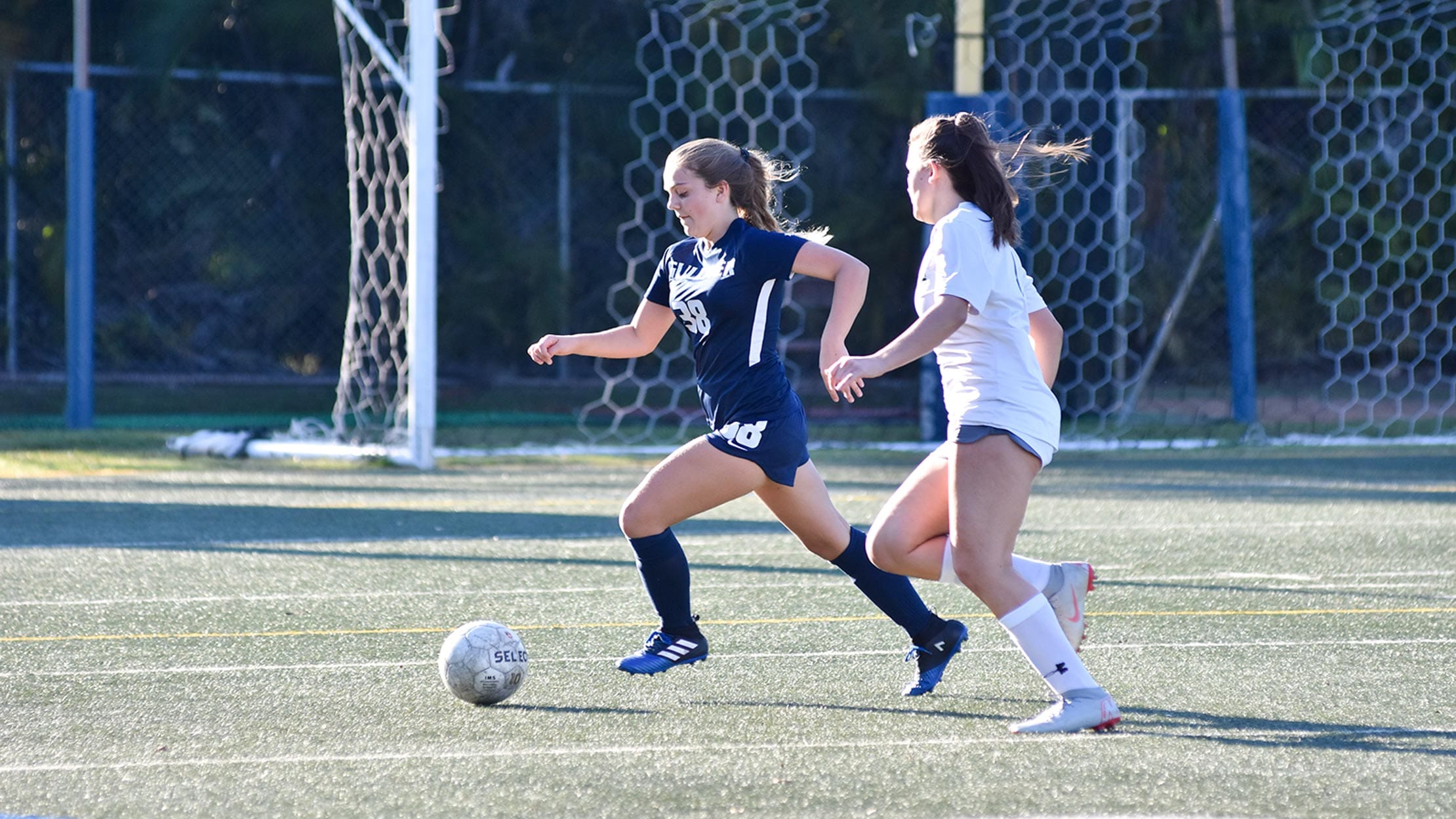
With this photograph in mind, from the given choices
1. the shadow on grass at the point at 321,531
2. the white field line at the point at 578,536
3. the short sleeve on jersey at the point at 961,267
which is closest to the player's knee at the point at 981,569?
the short sleeve on jersey at the point at 961,267

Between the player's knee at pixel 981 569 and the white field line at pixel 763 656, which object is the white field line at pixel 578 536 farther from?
the player's knee at pixel 981 569

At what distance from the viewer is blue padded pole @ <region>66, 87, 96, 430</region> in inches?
448

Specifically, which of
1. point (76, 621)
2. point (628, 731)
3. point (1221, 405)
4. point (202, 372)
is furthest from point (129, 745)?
point (1221, 405)

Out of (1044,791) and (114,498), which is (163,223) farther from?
(1044,791)

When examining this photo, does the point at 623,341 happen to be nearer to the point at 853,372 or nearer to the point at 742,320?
the point at 742,320

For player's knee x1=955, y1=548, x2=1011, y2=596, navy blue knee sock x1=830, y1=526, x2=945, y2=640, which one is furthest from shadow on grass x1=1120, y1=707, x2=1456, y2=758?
navy blue knee sock x1=830, y1=526, x2=945, y2=640

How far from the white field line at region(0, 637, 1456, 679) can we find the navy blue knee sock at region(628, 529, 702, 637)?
1.11 feet

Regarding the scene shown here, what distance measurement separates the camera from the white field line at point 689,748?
3.53m

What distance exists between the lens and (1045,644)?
3816mm

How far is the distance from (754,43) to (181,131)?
432 cm

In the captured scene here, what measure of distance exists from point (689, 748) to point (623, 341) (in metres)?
1.41

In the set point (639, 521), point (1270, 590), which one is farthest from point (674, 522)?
point (1270, 590)

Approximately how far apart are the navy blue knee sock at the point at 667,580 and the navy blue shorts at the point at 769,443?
1.00 feet

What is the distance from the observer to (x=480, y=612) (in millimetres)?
5488
